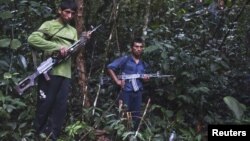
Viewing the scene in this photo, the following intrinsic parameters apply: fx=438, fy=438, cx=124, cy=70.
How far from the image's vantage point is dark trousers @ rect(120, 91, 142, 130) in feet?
19.0

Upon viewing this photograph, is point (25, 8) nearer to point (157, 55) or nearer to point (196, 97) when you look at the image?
point (157, 55)

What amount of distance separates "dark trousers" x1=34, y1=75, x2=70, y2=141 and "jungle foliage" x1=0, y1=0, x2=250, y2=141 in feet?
0.61

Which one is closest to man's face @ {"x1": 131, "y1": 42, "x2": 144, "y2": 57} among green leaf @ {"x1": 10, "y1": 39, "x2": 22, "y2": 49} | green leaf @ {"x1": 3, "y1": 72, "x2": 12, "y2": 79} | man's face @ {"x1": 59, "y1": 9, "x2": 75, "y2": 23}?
man's face @ {"x1": 59, "y1": 9, "x2": 75, "y2": 23}

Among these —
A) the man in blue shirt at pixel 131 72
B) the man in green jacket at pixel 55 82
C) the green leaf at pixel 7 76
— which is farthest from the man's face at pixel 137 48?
the green leaf at pixel 7 76

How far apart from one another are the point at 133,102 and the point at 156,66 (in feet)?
3.66

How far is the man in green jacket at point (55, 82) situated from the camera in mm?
5098

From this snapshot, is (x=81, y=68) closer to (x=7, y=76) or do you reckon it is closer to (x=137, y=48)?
(x=137, y=48)

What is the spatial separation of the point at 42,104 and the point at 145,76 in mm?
1420

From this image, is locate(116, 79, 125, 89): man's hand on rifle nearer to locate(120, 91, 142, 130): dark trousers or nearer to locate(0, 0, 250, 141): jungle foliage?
locate(120, 91, 142, 130): dark trousers

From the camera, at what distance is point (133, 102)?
231 inches

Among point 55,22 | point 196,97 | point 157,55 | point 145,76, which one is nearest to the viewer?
point 55,22

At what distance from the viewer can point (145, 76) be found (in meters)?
5.77

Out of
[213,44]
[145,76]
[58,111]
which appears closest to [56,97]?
[58,111]

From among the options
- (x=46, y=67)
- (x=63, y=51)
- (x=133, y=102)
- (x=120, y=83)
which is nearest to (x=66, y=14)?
(x=63, y=51)
